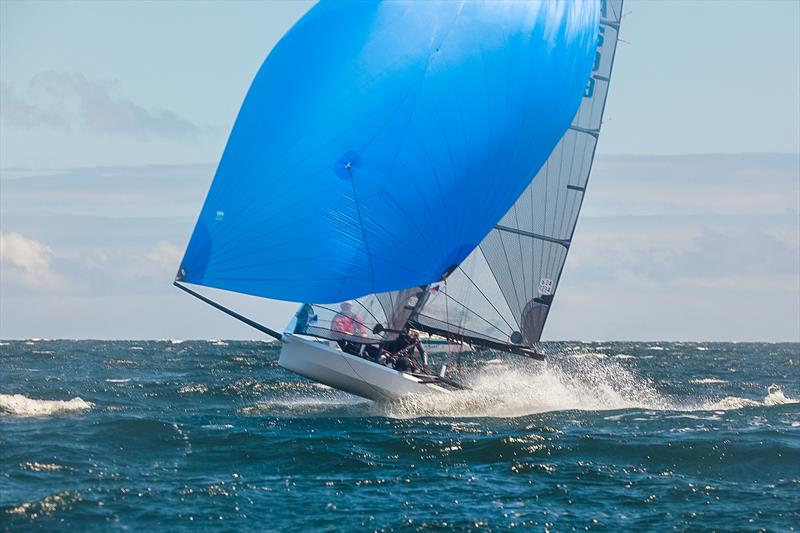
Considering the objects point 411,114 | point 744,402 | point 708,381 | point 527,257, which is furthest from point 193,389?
point 708,381

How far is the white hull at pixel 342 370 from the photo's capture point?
20.5 meters

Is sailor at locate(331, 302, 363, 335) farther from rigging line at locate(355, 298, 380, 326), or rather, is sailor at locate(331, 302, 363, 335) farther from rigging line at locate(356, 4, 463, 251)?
rigging line at locate(356, 4, 463, 251)

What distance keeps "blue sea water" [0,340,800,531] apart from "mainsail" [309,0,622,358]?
1.57 meters

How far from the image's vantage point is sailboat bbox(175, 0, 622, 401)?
61.5 ft

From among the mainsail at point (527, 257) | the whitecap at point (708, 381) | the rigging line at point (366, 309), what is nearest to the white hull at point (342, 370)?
the rigging line at point (366, 309)

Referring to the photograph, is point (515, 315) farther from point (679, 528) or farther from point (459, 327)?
point (679, 528)

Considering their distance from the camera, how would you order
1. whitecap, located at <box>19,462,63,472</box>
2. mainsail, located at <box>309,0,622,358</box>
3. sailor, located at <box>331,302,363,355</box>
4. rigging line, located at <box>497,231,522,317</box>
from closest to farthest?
whitecap, located at <box>19,462,63,472</box> → sailor, located at <box>331,302,363,355</box> → mainsail, located at <box>309,0,622,358</box> → rigging line, located at <box>497,231,522,317</box>

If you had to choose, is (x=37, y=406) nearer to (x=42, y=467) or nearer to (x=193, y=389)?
(x=193, y=389)

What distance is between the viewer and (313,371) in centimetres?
2062

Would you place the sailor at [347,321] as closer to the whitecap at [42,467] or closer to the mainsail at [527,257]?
the mainsail at [527,257]

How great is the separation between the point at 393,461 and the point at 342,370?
4.30 metres

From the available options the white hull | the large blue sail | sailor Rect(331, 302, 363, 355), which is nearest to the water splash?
the white hull

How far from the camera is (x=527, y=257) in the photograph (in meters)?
24.1

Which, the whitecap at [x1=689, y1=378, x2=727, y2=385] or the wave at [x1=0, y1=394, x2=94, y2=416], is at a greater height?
the whitecap at [x1=689, y1=378, x2=727, y2=385]
